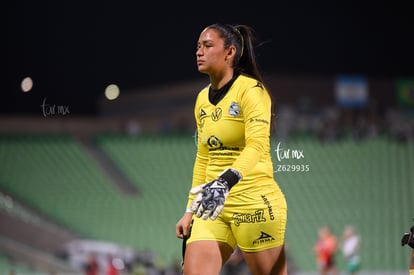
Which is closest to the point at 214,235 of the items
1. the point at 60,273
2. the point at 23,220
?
the point at 60,273

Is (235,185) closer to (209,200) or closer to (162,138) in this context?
(209,200)

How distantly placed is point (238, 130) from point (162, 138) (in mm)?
20110

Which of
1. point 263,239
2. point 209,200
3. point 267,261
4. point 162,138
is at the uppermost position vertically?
point 162,138

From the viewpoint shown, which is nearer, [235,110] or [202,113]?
[235,110]

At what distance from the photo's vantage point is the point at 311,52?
24578 millimetres

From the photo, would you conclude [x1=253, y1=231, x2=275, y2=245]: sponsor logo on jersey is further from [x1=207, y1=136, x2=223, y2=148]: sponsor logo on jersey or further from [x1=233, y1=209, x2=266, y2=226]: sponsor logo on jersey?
[x1=207, y1=136, x2=223, y2=148]: sponsor logo on jersey

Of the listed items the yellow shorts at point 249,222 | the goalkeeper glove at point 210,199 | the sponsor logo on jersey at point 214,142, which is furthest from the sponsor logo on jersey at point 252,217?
the goalkeeper glove at point 210,199

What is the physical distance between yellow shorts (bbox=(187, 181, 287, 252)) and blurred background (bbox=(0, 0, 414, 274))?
10484 mm

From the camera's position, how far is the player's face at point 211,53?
5.09 meters

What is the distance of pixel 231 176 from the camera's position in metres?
4.62

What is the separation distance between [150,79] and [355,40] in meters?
6.05

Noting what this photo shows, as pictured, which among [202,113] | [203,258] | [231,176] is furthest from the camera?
[202,113]

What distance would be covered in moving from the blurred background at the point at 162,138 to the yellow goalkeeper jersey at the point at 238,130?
34.0 ft

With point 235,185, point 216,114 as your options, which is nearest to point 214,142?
point 216,114
